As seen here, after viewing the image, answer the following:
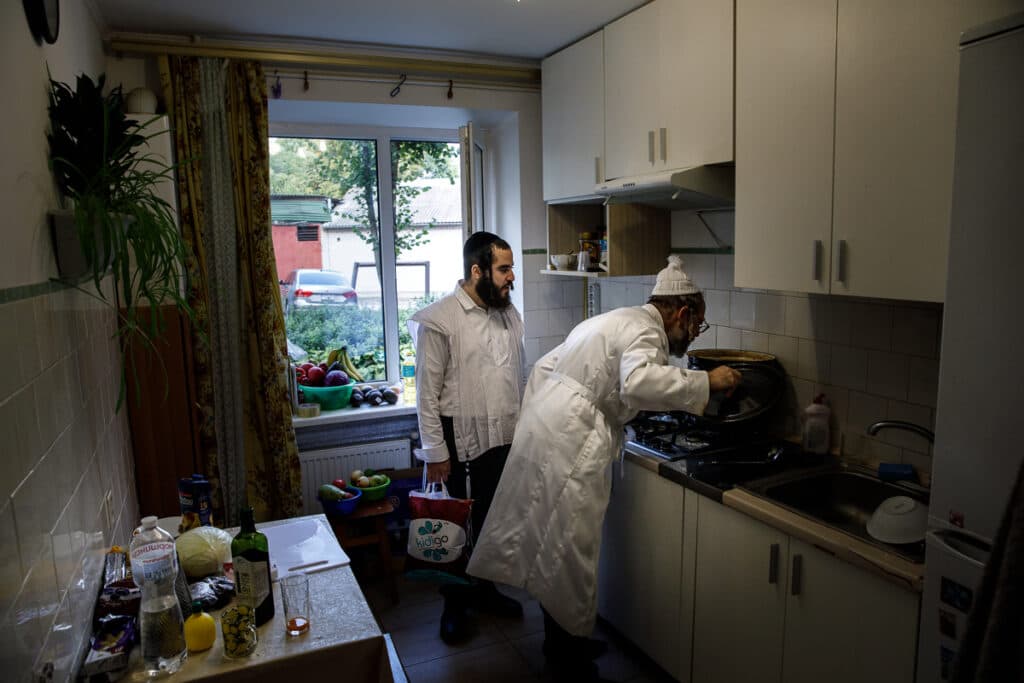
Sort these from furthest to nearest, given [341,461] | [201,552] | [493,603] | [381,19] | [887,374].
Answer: [341,461]
[493,603]
[381,19]
[887,374]
[201,552]

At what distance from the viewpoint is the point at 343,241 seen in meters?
3.66

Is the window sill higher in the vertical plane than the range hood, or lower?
lower

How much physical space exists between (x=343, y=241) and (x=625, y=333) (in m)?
1.96

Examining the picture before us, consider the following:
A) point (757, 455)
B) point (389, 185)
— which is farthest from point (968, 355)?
point (389, 185)

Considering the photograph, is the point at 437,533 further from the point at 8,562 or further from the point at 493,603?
the point at 8,562

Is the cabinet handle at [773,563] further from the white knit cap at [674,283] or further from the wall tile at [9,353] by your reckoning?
the wall tile at [9,353]

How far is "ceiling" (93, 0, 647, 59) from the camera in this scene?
254 centimetres

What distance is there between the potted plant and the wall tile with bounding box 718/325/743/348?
81.2 inches

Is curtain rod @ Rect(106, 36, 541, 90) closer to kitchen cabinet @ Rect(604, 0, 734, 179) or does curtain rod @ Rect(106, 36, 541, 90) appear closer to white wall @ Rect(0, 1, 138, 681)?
kitchen cabinet @ Rect(604, 0, 734, 179)

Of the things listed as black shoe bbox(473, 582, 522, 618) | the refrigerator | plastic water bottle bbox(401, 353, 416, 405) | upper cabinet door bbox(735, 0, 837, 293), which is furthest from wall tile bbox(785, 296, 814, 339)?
plastic water bottle bbox(401, 353, 416, 405)

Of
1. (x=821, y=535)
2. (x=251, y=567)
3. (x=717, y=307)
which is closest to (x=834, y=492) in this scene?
(x=821, y=535)

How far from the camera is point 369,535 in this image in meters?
3.18

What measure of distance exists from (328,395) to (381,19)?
1.77 meters

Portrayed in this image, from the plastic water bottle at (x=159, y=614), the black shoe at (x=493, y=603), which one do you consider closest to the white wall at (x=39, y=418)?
the plastic water bottle at (x=159, y=614)
